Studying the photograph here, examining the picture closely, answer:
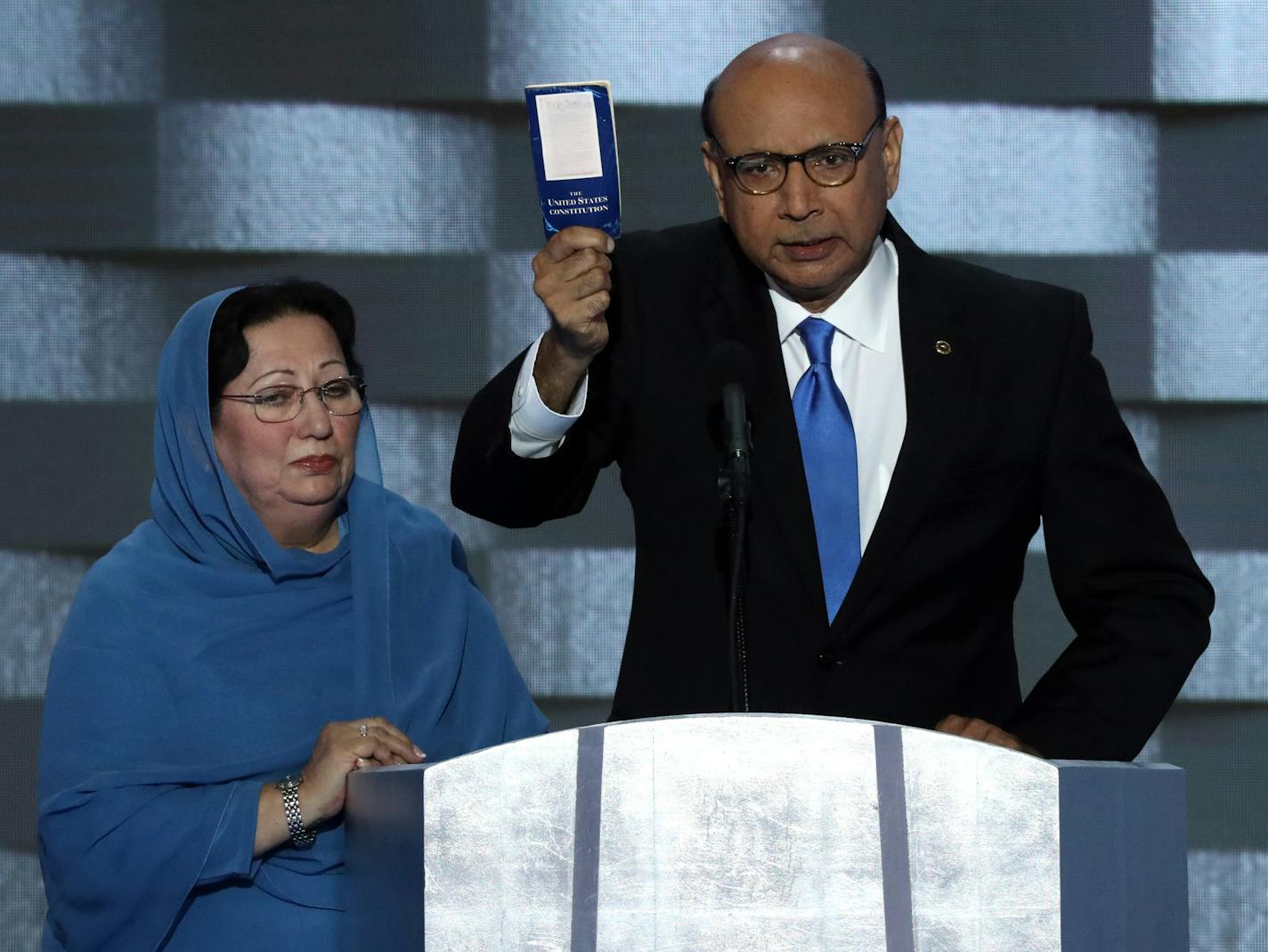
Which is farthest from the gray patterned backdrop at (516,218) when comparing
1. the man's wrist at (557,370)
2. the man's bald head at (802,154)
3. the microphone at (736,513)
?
the microphone at (736,513)

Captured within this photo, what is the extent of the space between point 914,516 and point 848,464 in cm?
10

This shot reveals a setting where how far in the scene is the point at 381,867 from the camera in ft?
3.92

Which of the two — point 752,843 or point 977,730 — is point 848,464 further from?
point 752,843

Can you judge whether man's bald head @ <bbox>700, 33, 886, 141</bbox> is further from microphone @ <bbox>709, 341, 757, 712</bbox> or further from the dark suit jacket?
microphone @ <bbox>709, 341, 757, 712</bbox>

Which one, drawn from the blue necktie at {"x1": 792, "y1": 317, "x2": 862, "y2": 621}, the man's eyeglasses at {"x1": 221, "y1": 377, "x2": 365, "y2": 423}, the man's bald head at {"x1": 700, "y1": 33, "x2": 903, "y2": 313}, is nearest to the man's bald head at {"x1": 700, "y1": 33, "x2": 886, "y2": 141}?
the man's bald head at {"x1": 700, "y1": 33, "x2": 903, "y2": 313}

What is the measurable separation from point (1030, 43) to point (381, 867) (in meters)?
2.69

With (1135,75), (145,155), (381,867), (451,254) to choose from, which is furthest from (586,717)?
(381,867)

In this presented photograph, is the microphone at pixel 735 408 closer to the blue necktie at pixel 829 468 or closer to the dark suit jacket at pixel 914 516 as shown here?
the dark suit jacket at pixel 914 516

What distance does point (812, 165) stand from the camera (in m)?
1.80

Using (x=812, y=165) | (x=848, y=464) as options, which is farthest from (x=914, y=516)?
(x=812, y=165)

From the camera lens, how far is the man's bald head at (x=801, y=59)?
183 centimetres

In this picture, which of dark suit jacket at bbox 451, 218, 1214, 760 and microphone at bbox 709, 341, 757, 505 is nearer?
microphone at bbox 709, 341, 757, 505

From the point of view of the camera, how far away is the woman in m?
1.87

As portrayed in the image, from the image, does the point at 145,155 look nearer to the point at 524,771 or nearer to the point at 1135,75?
the point at 1135,75
